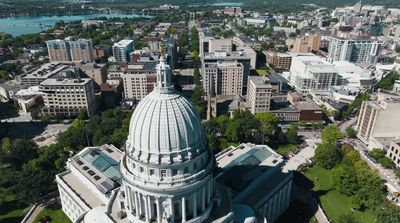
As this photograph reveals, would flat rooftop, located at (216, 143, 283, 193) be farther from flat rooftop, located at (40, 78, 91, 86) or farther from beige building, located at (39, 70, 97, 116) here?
flat rooftop, located at (40, 78, 91, 86)

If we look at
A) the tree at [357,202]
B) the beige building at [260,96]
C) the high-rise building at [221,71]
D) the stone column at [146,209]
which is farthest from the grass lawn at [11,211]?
the high-rise building at [221,71]

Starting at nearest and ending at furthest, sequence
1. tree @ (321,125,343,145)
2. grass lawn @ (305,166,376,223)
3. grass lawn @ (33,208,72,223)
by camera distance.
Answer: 1. grass lawn @ (33,208,72,223)
2. grass lawn @ (305,166,376,223)
3. tree @ (321,125,343,145)

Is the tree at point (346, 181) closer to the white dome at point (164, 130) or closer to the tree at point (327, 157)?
the tree at point (327, 157)

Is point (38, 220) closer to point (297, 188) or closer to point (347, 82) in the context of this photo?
point (297, 188)

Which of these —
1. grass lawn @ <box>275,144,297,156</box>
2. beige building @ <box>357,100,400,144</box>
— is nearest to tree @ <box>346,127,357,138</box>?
beige building @ <box>357,100,400,144</box>

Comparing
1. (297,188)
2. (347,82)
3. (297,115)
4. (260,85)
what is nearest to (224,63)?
(260,85)
